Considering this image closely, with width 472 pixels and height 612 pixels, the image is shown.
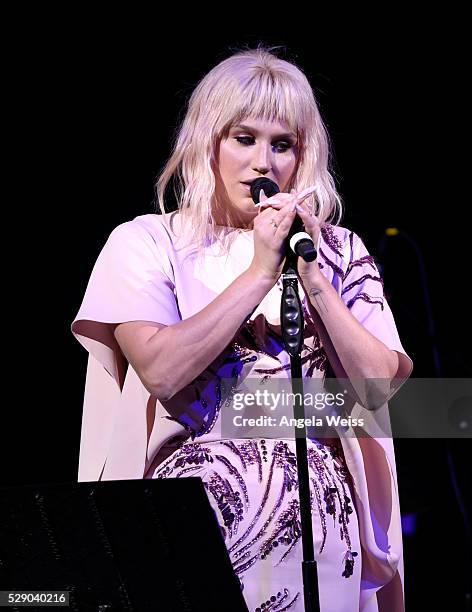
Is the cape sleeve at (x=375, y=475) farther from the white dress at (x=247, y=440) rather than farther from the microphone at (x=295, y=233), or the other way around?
the microphone at (x=295, y=233)

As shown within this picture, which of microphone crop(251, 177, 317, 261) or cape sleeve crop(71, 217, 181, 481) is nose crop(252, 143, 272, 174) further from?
cape sleeve crop(71, 217, 181, 481)

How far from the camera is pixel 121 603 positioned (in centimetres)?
115

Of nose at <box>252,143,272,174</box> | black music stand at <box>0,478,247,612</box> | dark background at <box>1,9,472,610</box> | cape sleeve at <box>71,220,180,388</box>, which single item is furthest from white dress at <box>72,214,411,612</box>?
dark background at <box>1,9,472,610</box>

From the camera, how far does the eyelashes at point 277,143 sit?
1813 mm

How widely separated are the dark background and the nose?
3.41ft

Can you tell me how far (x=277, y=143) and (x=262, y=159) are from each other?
7cm

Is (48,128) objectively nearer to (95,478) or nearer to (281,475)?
(95,478)

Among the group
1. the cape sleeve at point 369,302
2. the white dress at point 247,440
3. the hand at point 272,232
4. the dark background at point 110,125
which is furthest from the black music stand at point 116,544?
the dark background at point 110,125

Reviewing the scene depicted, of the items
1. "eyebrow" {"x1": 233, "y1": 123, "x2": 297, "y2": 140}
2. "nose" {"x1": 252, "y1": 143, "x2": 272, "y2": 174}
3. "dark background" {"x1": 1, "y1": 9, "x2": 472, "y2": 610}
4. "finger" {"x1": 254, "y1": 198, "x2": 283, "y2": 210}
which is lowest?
"finger" {"x1": 254, "y1": 198, "x2": 283, "y2": 210}

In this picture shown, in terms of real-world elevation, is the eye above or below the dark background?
below

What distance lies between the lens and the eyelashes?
181 centimetres

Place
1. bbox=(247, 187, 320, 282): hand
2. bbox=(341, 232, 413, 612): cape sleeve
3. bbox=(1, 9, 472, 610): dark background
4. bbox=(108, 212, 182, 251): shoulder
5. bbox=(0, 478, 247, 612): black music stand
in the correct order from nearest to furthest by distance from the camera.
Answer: bbox=(0, 478, 247, 612): black music stand
bbox=(247, 187, 320, 282): hand
bbox=(341, 232, 413, 612): cape sleeve
bbox=(108, 212, 182, 251): shoulder
bbox=(1, 9, 472, 610): dark background

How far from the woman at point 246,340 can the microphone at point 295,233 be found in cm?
2

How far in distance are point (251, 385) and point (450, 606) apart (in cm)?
241
